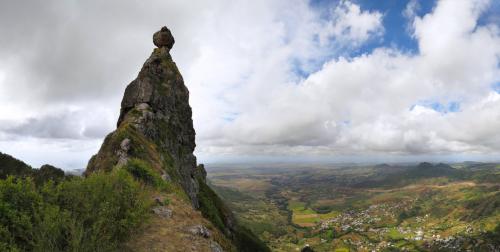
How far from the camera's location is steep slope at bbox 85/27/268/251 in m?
33.2

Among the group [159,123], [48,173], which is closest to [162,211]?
[48,173]

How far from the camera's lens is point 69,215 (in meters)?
11.9

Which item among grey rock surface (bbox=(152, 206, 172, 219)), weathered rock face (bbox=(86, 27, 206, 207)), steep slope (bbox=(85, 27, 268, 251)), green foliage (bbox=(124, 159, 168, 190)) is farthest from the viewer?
weathered rock face (bbox=(86, 27, 206, 207))

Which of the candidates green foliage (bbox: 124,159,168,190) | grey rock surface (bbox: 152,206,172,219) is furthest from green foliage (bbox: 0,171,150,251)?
green foliage (bbox: 124,159,168,190)

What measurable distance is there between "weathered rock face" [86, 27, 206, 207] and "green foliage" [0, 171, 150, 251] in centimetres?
1525

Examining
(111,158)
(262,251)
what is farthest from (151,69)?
(262,251)

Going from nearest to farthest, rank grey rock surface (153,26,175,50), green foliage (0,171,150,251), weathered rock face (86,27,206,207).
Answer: green foliage (0,171,150,251), weathered rock face (86,27,206,207), grey rock surface (153,26,175,50)

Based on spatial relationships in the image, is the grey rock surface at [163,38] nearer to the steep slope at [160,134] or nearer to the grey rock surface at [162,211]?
the steep slope at [160,134]

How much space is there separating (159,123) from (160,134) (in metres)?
3.28

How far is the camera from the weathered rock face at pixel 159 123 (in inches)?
1356

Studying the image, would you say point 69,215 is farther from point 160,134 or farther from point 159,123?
point 159,123

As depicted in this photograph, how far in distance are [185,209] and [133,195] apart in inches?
320

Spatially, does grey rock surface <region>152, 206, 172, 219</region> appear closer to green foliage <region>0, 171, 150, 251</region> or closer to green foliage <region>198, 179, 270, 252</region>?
green foliage <region>0, 171, 150, 251</region>

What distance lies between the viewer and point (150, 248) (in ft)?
49.9
